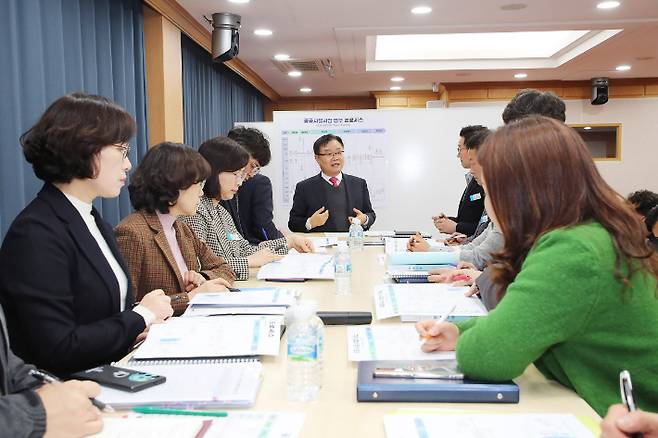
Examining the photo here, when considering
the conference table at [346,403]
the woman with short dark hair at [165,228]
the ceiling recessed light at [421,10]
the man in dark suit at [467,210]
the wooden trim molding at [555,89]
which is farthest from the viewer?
the wooden trim molding at [555,89]

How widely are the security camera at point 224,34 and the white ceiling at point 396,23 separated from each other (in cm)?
8

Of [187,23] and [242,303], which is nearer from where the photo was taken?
[242,303]

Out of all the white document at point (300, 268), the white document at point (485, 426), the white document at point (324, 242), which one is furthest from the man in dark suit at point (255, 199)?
the white document at point (485, 426)

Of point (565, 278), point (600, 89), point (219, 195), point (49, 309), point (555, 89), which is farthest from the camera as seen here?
point (555, 89)

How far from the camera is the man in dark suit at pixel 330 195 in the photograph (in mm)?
4668

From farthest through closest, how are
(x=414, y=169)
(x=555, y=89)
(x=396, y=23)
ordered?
(x=555, y=89) < (x=414, y=169) < (x=396, y=23)

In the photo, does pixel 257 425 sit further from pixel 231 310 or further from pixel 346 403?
pixel 231 310

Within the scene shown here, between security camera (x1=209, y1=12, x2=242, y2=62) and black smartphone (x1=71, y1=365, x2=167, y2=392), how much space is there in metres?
4.05

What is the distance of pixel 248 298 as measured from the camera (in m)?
1.98

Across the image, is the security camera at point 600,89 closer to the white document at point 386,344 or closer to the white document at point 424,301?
the white document at point 424,301

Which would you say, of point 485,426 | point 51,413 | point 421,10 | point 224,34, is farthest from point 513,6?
point 51,413

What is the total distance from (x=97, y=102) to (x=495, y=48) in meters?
6.76

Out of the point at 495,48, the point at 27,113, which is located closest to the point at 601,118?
the point at 495,48

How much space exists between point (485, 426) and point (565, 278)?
1.00ft
